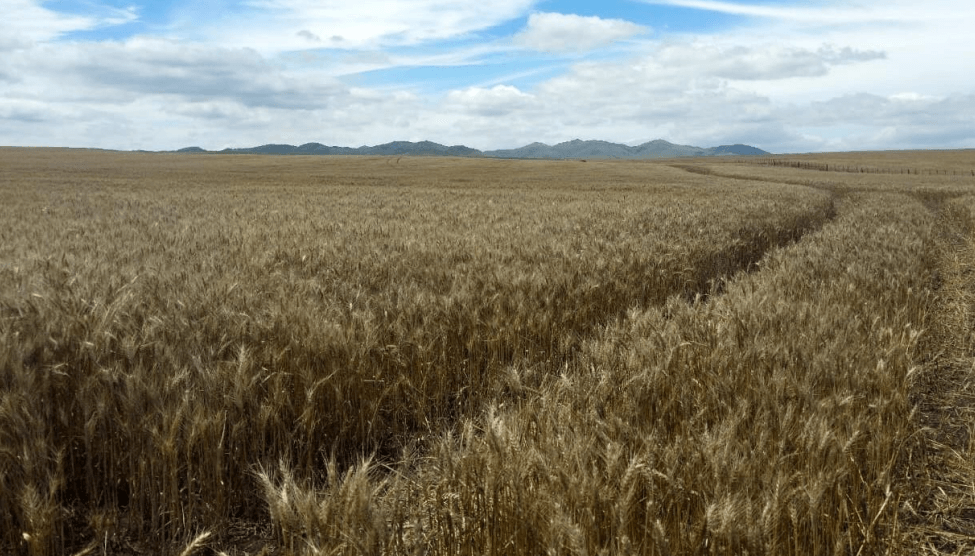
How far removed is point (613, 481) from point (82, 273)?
16.7 feet

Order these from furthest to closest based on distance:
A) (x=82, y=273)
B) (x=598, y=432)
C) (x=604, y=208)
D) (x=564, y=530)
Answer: (x=604, y=208) < (x=82, y=273) < (x=598, y=432) < (x=564, y=530)

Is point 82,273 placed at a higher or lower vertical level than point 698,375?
higher

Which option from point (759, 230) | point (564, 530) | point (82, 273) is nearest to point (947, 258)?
point (759, 230)

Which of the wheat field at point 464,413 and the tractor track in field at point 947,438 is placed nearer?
the wheat field at point 464,413

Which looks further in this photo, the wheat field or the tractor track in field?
the tractor track in field

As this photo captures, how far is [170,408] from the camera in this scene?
10.2 ft

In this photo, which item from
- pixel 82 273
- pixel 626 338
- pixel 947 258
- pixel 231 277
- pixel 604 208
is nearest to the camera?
pixel 626 338

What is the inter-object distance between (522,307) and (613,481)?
3.30 metres

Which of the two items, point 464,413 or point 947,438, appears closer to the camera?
point 947,438

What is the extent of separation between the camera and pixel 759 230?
47.2ft

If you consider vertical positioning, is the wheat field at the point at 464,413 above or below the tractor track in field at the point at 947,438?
above

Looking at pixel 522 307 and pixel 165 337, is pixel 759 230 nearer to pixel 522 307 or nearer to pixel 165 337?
pixel 522 307

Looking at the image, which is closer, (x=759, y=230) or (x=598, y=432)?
(x=598, y=432)

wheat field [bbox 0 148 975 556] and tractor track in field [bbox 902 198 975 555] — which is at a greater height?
wheat field [bbox 0 148 975 556]
